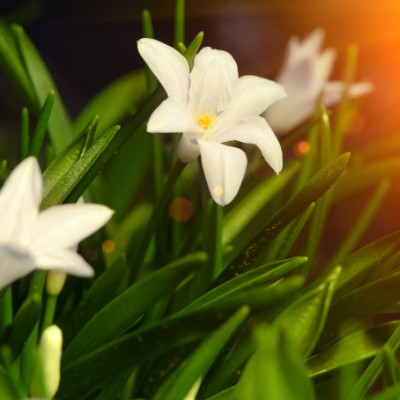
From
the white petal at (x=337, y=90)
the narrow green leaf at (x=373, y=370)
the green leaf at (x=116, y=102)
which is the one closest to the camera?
the narrow green leaf at (x=373, y=370)

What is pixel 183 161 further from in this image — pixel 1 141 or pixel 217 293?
pixel 1 141

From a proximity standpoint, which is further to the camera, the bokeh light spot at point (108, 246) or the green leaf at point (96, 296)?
the bokeh light spot at point (108, 246)

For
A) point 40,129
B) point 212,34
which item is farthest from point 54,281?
point 212,34

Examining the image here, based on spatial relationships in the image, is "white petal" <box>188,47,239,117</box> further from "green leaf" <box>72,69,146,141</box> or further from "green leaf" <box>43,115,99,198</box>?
"green leaf" <box>72,69,146,141</box>

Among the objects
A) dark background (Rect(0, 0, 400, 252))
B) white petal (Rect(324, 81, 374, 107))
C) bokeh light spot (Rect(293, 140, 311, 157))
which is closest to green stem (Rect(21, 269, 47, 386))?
bokeh light spot (Rect(293, 140, 311, 157))

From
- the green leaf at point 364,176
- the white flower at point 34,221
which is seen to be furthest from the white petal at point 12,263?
the green leaf at point 364,176

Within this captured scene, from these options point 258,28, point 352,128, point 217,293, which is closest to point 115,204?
point 217,293

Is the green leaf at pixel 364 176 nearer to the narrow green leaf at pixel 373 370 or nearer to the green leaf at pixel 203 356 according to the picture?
the narrow green leaf at pixel 373 370

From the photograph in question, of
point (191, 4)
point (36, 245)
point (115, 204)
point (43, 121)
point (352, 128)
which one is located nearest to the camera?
point (36, 245)
